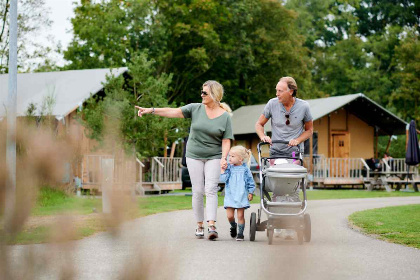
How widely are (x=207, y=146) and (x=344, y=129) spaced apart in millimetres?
27502

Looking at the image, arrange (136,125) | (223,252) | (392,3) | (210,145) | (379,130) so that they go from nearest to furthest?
(223,252), (210,145), (136,125), (379,130), (392,3)

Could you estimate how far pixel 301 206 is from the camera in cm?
793

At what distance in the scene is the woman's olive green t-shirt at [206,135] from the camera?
340 inches

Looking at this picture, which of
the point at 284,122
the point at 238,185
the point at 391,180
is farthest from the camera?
the point at 391,180

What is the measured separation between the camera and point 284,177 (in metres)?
7.74

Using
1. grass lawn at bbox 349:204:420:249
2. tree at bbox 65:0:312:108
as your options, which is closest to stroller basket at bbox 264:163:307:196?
grass lawn at bbox 349:204:420:249

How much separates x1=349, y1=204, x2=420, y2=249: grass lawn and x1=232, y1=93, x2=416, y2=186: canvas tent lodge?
60.4 feet

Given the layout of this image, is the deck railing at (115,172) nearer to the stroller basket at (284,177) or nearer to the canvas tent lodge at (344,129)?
the stroller basket at (284,177)

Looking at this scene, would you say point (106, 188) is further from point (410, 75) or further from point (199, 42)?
point (410, 75)

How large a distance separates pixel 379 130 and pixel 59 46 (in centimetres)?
1895

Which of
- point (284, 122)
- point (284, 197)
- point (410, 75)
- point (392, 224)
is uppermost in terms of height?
point (410, 75)

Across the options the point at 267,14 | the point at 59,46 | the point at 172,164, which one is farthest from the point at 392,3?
the point at 172,164

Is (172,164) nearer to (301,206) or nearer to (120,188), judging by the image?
(301,206)

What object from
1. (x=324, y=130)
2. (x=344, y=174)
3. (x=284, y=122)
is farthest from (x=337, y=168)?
(x=284, y=122)
